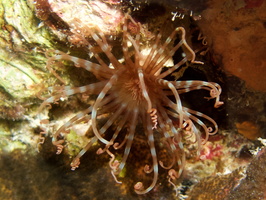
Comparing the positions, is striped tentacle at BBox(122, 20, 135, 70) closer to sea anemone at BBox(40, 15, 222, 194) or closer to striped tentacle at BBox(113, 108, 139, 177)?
sea anemone at BBox(40, 15, 222, 194)

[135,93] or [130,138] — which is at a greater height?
[135,93]

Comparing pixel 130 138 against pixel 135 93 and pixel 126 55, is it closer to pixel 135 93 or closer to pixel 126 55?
pixel 135 93

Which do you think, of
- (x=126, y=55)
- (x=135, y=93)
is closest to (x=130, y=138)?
(x=135, y=93)

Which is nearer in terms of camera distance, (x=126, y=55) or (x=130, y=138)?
(x=126, y=55)

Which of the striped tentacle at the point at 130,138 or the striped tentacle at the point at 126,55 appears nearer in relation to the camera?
the striped tentacle at the point at 126,55

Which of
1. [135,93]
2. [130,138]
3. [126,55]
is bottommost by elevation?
[130,138]

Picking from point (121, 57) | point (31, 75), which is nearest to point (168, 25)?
point (121, 57)

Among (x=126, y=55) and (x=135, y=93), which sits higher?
(x=126, y=55)

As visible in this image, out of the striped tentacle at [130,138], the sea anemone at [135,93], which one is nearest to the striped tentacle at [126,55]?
the sea anemone at [135,93]

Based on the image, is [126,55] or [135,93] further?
[135,93]

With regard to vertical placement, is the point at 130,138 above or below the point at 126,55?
below

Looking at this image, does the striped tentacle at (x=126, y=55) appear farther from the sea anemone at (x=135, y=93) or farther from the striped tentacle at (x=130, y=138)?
the striped tentacle at (x=130, y=138)
